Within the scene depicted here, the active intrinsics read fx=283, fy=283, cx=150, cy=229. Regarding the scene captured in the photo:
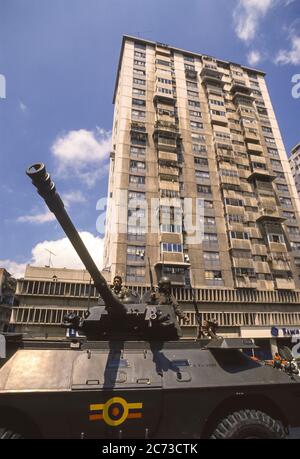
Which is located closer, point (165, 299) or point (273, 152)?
point (165, 299)

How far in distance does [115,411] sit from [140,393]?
0.51 meters

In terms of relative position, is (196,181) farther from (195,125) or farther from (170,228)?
(195,125)

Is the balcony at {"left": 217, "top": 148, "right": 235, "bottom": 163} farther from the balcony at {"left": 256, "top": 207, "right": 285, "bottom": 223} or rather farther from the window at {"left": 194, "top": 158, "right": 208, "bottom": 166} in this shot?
the balcony at {"left": 256, "top": 207, "right": 285, "bottom": 223}

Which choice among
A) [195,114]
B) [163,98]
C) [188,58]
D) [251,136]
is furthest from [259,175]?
[188,58]

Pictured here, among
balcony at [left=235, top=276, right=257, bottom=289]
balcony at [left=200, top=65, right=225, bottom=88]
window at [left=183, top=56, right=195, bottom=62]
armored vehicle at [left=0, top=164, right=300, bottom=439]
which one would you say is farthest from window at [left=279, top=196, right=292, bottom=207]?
armored vehicle at [left=0, top=164, right=300, bottom=439]

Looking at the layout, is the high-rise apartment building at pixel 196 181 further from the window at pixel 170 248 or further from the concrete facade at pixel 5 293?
the concrete facade at pixel 5 293

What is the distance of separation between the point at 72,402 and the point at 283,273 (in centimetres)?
4138

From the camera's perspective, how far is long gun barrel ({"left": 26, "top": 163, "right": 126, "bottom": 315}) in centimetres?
429

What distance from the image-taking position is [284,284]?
130 feet

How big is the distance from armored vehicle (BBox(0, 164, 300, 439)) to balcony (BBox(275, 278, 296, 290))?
3665 centimetres

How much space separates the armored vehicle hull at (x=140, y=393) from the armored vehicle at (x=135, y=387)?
0.6 inches

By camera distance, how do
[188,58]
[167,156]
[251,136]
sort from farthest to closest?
[188,58], [251,136], [167,156]

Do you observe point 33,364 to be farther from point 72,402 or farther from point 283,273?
point 283,273

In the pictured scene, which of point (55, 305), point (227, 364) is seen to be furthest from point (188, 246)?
point (227, 364)
